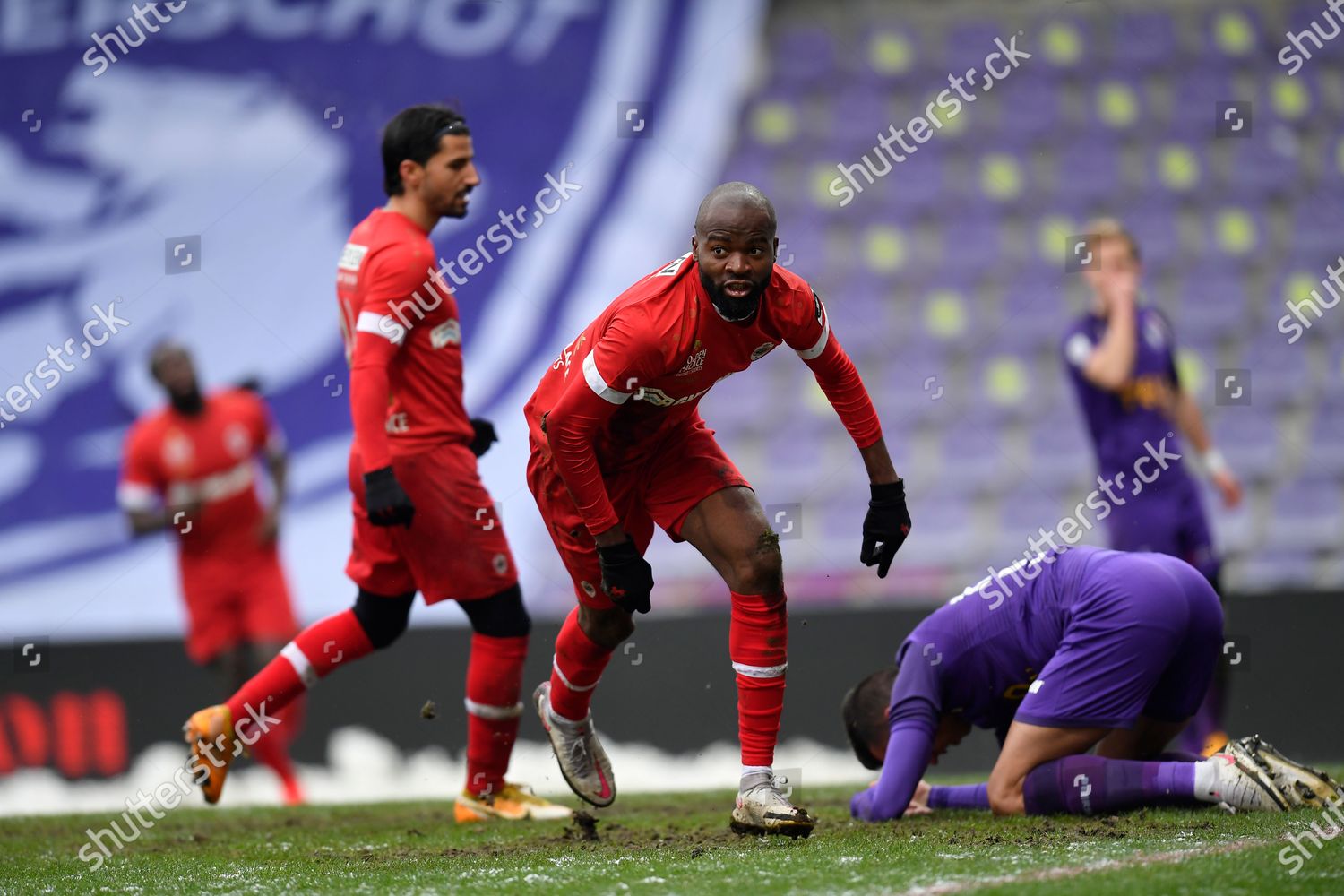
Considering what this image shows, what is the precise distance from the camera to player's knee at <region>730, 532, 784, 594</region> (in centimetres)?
371

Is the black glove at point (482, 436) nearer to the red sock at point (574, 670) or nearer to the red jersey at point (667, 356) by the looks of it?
the red sock at point (574, 670)

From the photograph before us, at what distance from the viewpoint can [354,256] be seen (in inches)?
182

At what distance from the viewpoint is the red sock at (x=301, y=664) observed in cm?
460

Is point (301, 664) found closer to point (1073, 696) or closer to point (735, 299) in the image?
point (735, 299)

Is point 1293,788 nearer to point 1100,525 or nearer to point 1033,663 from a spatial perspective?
point 1033,663

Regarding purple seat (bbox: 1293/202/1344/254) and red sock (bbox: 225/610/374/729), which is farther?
purple seat (bbox: 1293/202/1344/254)

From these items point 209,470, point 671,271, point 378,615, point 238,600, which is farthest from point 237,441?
point 671,271

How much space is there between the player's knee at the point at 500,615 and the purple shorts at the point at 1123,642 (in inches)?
60.9

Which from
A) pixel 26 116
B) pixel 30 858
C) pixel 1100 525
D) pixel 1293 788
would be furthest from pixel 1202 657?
pixel 26 116

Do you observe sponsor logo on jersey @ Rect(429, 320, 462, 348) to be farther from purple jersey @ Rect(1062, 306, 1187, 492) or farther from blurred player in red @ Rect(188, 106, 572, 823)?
purple jersey @ Rect(1062, 306, 1187, 492)

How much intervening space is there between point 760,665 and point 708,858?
528mm

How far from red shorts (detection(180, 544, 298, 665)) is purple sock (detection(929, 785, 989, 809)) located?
3.69m

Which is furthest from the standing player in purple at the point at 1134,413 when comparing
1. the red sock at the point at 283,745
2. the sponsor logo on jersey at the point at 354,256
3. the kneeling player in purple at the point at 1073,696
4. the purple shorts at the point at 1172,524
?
the red sock at the point at 283,745

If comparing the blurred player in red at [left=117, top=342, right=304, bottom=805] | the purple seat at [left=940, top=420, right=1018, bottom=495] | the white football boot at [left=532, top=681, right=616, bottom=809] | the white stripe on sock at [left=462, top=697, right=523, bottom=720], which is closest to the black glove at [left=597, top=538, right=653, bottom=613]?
A: the white football boot at [left=532, top=681, right=616, bottom=809]
